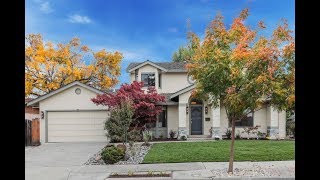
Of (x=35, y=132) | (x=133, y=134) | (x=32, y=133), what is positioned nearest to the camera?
(x=133, y=134)

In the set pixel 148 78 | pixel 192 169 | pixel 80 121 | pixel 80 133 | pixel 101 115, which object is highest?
pixel 148 78

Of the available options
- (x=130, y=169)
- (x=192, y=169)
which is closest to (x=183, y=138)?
(x=130, y=169)

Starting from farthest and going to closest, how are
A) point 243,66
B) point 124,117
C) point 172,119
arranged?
point 172,119
point 124,117
point 243,66

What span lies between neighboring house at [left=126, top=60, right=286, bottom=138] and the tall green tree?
11504 millimetres

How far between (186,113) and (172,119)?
47.6 inches

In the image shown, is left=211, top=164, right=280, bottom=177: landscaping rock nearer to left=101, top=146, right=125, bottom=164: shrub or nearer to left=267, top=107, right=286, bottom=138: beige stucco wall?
left=101, top=146, right=125, bottom=164: shrub

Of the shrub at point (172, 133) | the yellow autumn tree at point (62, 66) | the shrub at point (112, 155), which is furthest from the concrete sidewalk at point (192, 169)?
the yellow autumn tree at point (62, 66)

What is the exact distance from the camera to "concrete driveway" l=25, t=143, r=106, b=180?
1212 cm

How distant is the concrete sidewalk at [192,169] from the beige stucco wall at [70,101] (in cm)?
1026

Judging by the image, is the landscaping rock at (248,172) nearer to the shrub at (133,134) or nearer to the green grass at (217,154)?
the green grass at (217,154)

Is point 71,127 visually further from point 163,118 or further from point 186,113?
point 186,113

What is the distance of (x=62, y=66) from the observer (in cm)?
3241

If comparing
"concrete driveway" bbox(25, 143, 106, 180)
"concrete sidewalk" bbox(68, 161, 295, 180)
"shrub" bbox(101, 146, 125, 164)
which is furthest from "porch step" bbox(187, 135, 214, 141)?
"concrete sidewalk" bbox(68, 161, 295, 180)
